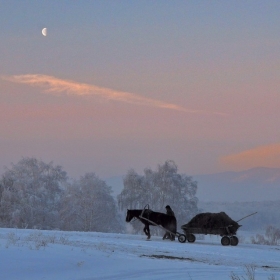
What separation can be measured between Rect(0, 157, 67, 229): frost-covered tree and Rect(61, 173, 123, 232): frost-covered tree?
1476 mm

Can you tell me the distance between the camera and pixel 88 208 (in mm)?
54406

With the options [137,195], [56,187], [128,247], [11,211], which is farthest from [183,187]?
[128,247]

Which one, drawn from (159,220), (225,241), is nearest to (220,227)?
(225,241)

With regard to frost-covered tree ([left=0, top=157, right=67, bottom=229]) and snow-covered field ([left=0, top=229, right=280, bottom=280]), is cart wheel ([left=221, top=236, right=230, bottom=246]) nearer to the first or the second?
snow-covered field ([left=0, top=229, right=280, bottom=280])

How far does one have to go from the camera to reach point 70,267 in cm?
1358

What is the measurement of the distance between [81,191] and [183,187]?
10.7m

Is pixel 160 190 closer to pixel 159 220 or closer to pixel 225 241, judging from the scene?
pixel 159 220

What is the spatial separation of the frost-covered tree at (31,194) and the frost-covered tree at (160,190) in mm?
7121

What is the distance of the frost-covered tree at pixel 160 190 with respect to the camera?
183 ft

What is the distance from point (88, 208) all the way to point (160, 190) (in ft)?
25.4

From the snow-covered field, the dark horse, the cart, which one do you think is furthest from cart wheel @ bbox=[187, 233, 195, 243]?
the snow-covered field

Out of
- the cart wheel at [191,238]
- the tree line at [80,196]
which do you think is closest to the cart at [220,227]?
the cart wheel at [191,238]

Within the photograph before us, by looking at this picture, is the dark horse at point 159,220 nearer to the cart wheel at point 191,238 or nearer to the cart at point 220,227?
the cart wheel at point 191,238

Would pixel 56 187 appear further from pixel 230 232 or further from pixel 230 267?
pixel 230 267
